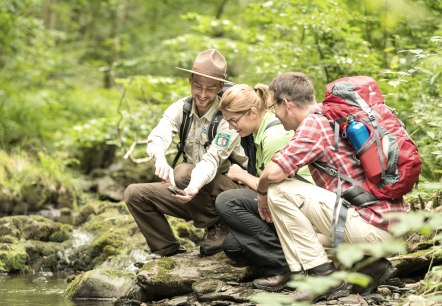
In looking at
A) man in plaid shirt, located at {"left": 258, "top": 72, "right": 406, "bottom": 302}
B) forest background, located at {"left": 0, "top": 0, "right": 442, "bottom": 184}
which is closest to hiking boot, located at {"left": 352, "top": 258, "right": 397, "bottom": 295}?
man in plaid shirt, located at {"left": 258, "top": 72, "right": 406, "bottom": 302}

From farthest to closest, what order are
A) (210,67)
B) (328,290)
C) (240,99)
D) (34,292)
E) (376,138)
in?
1. (34,292)
2. (210,67)
3. (240,99)
4. (328,290)
5. (376,138)

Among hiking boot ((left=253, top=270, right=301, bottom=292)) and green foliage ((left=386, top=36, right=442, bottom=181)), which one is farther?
green foliage ((left=386, top=36, right=442, bottom=181))

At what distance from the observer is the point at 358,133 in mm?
4012

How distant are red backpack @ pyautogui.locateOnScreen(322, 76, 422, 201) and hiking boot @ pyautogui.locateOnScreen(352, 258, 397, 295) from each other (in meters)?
0.57

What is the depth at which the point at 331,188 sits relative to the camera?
4316mm

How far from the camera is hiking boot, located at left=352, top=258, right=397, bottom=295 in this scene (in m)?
4.42

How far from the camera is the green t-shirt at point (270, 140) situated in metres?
4.80

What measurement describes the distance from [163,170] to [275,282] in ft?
4.55

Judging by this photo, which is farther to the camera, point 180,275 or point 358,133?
point 180,275

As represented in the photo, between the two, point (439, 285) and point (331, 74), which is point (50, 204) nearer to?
point (331, 74)

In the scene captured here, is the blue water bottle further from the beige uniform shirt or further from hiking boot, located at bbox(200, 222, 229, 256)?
hiking boot, located at bbox(200, 222, 229, 256)

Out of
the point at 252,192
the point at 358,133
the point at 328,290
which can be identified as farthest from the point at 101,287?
the point at 358,133

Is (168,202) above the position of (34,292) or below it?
above

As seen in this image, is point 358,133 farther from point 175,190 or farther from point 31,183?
point 31,183
